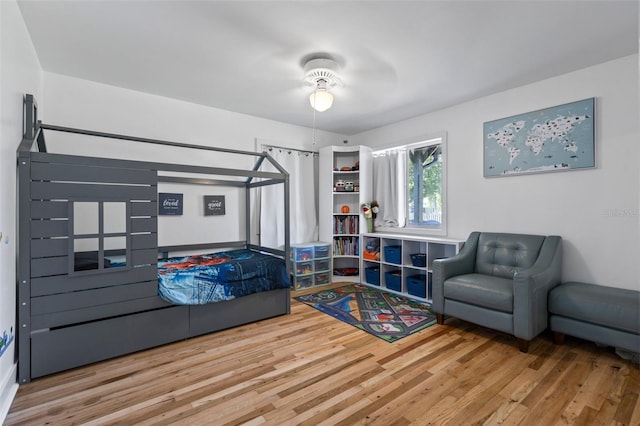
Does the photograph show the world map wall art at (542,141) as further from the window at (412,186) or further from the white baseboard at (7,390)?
the white baseboard at (7,390)

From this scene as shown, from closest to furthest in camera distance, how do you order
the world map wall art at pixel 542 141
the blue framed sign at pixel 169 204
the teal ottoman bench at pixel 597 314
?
the teal ottoman bench at pixel 597 314 < the world map wall art at pixel 542 141 < the blue framed sign at pixel 169 204

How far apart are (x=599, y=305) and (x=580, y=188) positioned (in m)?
1.13

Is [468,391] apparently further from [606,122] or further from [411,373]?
[606,122]

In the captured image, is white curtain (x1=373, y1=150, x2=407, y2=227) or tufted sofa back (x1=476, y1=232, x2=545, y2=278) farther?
white curtain (x1=373, y1=150, x2=407, y2=227)

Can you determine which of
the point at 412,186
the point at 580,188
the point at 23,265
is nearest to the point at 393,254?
the point at 412,186

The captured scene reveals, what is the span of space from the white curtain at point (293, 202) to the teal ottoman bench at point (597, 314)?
3162mm

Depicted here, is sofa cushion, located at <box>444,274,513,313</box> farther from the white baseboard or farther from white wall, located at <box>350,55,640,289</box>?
the white baseboard

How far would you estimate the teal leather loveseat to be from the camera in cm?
239

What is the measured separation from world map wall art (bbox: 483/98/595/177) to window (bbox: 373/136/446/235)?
64 centimetres

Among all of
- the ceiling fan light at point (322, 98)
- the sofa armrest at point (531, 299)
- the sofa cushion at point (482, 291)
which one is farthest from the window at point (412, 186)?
the ceiling fan light at point (322, 98)

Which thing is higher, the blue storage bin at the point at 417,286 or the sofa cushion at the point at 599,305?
the sofa cushion at the point at 599,305

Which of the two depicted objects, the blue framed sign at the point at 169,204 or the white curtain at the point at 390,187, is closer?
the blue framed sign at the point at 169,204

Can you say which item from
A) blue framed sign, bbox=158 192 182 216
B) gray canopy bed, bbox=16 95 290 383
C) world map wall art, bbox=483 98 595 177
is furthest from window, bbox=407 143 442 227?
blue framed sign, bbox=158 192 182 216

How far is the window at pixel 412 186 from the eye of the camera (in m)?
4.09
